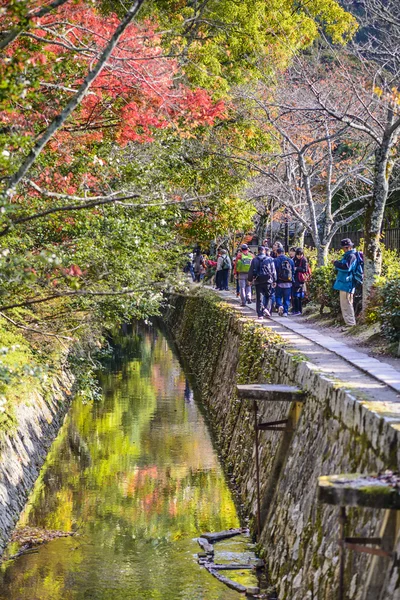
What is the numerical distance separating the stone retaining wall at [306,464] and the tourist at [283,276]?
3.30 meters

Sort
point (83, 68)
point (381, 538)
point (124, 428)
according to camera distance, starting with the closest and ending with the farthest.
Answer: point (381, 538)
point (83, 68)
point (124, 428)

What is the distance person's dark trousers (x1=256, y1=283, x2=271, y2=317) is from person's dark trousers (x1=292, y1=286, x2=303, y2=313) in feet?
6.83

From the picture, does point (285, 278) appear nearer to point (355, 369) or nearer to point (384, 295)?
point (384, 295)

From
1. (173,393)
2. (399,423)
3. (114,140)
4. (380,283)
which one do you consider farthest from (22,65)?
(173,393)

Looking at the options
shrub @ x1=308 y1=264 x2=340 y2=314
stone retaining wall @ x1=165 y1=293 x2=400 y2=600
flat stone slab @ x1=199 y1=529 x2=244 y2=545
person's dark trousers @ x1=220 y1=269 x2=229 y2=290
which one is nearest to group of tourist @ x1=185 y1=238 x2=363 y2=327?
shrub @ x1=308 y1=264 x2=340 y2=314

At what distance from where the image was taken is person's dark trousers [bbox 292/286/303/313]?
2400cm

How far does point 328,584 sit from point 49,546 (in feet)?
19.5

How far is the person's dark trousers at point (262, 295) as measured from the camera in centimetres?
2161

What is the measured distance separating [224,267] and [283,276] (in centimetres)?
1287

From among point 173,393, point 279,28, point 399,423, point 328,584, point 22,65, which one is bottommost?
point 173,393

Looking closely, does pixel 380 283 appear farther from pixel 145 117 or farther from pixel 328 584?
pixel 328 584

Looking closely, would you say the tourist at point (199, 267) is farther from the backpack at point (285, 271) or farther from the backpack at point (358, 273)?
the backpack at point (358, 273)

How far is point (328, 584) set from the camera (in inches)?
312

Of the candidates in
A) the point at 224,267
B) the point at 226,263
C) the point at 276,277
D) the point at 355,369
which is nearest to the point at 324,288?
the point at 276,277
